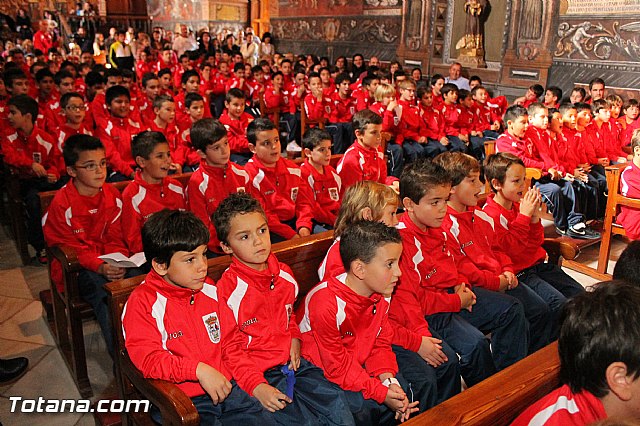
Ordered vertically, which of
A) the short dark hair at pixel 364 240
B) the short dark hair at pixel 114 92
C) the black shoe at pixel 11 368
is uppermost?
the short dark hair at pixel 114 92

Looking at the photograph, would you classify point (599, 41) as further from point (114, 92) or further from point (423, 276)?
point (423, 276)

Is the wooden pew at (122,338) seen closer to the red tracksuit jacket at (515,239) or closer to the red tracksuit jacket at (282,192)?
the red tracksuit jacket at (282,192)

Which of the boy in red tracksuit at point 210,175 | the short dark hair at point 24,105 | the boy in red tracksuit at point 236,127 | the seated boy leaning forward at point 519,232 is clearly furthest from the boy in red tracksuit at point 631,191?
the short dark hair at point 24,105

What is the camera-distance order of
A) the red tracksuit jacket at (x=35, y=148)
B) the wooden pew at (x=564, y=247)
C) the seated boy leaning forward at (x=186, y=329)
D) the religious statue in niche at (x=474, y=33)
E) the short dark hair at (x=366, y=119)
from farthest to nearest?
the religious statue in niche at (x=474, y=33) < the red tracksuit jacket at (x=35, y=148) < the short dark hair at (x=366, y=119) < the wooden pew at (x=564, y=247) < the seated boy leaning forward at (x=186, y=329)

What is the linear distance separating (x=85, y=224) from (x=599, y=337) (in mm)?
2650

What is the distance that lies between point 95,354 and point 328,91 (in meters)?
6.55

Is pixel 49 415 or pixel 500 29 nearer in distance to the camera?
pixel 49 415

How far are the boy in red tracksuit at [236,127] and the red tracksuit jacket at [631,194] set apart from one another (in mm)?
3510

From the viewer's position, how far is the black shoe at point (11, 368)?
2588mm

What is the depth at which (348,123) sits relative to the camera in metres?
7.66

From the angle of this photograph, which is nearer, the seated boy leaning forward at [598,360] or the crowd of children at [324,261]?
the seated boy leaning forward at [598,360]

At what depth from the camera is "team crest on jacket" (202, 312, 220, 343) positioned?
6.77 feet

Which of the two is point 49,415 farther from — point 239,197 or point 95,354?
point 239,197

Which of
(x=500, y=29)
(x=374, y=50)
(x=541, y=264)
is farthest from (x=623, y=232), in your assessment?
(x=374, y=50)
